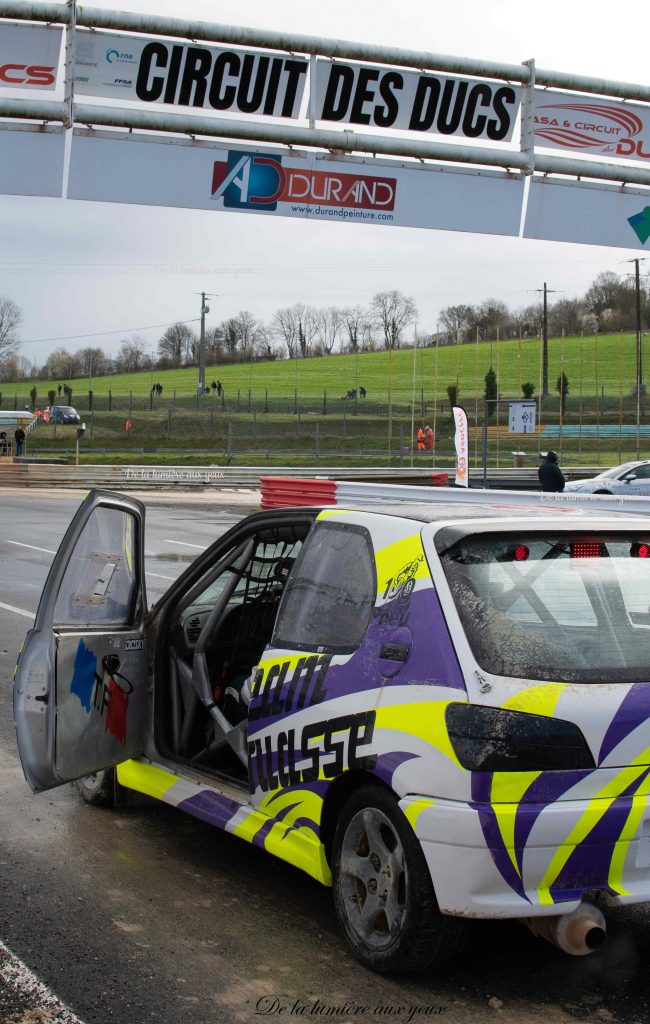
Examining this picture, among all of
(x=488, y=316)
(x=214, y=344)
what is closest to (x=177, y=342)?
(x=214, y=344)

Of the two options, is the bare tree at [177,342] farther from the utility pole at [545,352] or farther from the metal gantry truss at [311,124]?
the metal gantry truss at [311,124]

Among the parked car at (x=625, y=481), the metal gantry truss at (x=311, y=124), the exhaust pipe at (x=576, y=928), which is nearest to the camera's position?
the exhaust pipe at (x=576, y=928)

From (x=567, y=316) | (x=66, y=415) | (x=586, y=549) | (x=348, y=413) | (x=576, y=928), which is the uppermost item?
(x=567, y=316)

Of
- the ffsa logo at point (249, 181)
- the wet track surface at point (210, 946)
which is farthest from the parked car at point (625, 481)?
the wet track surface at point (210, 946)

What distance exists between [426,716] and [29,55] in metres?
9.43

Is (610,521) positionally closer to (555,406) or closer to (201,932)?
(201,932)

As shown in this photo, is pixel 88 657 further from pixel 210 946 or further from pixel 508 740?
pixel 508 740

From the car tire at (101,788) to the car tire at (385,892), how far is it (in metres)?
2.03

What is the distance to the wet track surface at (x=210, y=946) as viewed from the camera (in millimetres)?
3652

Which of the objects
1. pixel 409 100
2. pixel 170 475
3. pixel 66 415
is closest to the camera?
pixel 409 100

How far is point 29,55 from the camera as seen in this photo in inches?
436

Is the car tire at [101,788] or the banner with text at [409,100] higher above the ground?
the banner with text at [409,100]

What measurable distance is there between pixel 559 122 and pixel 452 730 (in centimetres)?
1063

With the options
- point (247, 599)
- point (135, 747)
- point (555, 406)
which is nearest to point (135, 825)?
point (135, 747)
